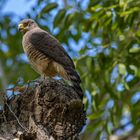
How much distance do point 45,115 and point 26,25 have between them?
3273 mm

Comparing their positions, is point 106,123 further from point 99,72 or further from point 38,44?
point 38,44

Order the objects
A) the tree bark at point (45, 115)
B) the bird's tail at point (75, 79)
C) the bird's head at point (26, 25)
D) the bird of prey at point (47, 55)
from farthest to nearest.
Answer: the bird's head at point (26, 25) < the bird of prey at point (47, 55) < the bird's tail at point (75, 79) < the tree bark at point (45, 115)

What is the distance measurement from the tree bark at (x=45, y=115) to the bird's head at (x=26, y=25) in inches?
113

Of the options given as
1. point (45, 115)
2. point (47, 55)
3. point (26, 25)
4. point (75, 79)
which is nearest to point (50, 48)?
point (47, 55)

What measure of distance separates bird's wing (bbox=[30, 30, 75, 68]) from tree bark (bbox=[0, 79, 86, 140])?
143cm

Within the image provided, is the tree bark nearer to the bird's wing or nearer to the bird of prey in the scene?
the bird of prey

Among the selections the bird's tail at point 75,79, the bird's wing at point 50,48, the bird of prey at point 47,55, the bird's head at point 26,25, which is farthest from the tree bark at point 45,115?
the bird's head at point 26,25

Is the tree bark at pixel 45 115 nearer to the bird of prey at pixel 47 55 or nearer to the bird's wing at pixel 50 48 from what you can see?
the bird of prey at pixel 47 55

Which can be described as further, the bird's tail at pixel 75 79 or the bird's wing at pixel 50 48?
the bird's wing at pixel 50 48

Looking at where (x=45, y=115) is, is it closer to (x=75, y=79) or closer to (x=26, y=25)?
(x=75, y=79)

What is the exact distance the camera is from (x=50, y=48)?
6.39 meters

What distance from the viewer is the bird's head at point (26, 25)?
24.6 feet

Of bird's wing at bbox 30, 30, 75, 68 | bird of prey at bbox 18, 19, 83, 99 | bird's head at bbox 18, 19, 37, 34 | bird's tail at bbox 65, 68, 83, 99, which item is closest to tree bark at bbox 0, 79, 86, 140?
bird's tail at bbox 65, 68, 83, 99

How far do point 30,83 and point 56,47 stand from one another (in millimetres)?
1516
